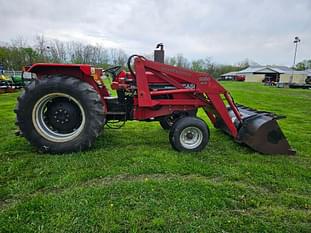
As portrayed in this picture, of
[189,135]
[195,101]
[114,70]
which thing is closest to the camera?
[189,135]

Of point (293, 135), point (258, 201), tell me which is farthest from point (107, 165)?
point (293, 135)

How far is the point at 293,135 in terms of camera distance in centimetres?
562

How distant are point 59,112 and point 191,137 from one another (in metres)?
2.20

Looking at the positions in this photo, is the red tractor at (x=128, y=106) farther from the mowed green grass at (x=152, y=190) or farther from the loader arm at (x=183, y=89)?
the mowed green grass at (x=152, y=190)

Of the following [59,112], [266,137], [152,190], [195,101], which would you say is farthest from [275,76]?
[152,190]

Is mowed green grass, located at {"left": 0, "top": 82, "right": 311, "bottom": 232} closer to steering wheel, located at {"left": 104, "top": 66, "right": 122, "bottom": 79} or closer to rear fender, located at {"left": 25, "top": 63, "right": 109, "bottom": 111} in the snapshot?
rear fender, located at {"left": 25, "top": 63, "right": 109, "bottom": 111}

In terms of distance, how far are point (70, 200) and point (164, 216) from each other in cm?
99

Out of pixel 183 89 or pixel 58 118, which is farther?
pixel 183 89

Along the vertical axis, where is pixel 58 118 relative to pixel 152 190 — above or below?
above

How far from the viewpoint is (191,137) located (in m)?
4.24

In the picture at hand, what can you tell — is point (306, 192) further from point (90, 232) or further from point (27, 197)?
point (27, 197)

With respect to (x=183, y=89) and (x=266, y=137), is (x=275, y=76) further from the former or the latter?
(x=183, y=89)

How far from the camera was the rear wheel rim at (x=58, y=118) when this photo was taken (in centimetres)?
394

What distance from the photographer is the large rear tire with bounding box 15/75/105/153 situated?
3.83 meters
